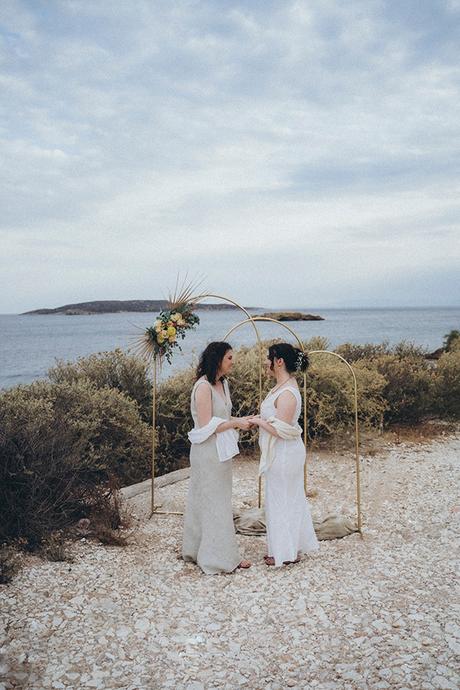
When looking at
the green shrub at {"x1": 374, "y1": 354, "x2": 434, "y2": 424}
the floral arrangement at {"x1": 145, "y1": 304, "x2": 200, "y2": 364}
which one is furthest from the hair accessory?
the green shrub at {"x1": 374, "y1": 354, "x2": 434, "y2": 424}

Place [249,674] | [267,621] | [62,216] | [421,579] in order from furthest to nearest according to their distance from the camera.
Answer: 1. [62,216]
2. [421,579]
3. [267,621]
4. [249,674]

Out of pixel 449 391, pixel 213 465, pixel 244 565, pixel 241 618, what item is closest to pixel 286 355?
pixel 213 465

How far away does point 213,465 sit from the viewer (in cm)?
535

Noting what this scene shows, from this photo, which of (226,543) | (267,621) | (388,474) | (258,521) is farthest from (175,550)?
(388,474)

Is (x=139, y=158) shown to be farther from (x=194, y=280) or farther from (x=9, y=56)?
(x=194, y=280)

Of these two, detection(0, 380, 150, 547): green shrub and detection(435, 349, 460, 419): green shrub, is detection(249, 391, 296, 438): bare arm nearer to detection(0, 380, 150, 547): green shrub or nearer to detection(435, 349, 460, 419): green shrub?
detection(0, 380, 150, 547): green shrub

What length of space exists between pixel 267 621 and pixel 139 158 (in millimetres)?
13043

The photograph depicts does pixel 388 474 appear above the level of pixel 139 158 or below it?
below

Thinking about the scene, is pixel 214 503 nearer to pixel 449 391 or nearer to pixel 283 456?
pixel 283 456

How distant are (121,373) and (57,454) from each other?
164 inches

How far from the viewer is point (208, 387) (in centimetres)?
524

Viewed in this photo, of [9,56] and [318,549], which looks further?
[9,56]

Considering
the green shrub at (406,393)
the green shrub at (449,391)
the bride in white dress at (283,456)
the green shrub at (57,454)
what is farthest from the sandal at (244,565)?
the green shrub at (449,391)

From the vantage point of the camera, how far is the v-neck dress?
5320mm
